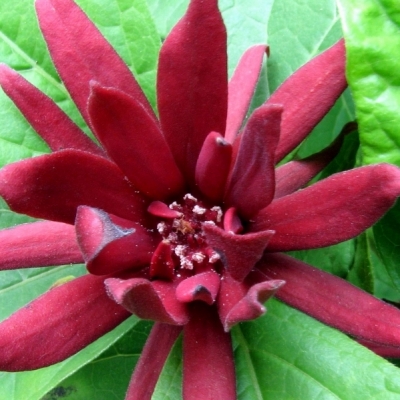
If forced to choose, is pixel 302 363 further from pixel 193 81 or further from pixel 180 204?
pixel 193 81

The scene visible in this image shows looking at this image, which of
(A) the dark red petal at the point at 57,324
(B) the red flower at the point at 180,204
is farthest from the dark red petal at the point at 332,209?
(A) the dark red petal at the point at 57,324

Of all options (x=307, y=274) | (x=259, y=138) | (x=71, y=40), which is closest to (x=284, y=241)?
(x=307, y=274)

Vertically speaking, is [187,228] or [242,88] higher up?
Answer: [242,88]

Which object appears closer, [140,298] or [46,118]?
[140,298]

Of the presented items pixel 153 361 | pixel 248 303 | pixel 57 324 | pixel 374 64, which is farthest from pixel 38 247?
pixel 374 64

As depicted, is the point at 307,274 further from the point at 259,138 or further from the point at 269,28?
the point at 269,28

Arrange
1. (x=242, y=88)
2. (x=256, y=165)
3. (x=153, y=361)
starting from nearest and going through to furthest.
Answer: (x=256, y=165), (x=153, y=361), (x=242, y=88)

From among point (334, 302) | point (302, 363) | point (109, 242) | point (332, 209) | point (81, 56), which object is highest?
point (81, 56)
